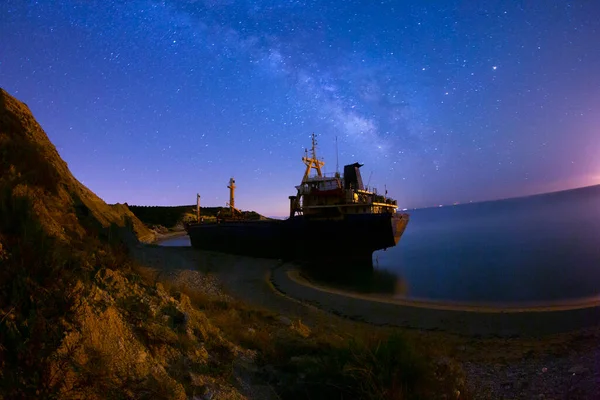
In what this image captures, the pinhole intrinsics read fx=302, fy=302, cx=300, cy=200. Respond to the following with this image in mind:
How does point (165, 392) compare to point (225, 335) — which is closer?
point (165, 392)

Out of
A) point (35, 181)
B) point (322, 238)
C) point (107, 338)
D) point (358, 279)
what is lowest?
point (358, 279)

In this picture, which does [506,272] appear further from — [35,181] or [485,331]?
[35,181]

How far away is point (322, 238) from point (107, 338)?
24372 millimetres

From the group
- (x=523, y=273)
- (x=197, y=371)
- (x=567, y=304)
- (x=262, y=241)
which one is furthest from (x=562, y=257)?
(x=197, y=371)

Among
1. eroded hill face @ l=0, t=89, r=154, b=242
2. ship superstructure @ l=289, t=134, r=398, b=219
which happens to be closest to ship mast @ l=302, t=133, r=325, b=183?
ship superstructure @ l=289, t=134, r=398, b=219

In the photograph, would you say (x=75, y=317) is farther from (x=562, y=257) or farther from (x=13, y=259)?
(x=562, y=257)

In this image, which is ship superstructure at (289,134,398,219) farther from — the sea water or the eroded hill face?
the eroded hill face

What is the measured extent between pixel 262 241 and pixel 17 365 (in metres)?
27.0

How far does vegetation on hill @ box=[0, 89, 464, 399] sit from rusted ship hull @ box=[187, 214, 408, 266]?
20.8 m

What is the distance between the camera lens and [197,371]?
11.9 ft

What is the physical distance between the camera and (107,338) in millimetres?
3090

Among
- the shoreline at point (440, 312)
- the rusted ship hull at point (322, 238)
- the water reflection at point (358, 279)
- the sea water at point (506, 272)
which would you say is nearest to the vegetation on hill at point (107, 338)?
the shoreline at point (440, 312)

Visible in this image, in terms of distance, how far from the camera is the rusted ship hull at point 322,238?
1009 inches

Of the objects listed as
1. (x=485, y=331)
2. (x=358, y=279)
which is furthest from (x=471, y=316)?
(x=358, y=279)
